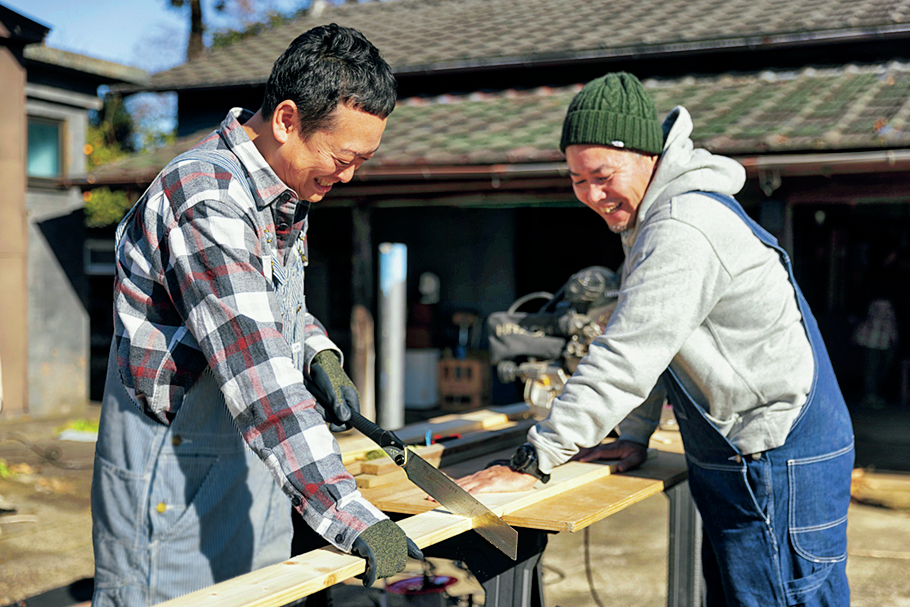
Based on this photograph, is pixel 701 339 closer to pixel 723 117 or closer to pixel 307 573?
pixel 307 573

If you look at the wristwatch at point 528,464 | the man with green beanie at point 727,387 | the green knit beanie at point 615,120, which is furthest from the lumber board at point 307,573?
the green knit beanie at point 615,120

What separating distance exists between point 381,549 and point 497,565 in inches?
23.3

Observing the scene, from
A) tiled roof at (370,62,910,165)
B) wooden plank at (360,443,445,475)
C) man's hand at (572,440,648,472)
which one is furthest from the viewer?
tiled roof at (370,62,910,165)

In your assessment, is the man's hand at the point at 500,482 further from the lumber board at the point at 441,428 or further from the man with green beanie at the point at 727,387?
the lumber board at the point at 441,428

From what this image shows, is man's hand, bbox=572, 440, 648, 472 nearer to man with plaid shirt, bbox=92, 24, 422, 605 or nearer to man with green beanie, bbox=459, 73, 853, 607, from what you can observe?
man with green beanie, bbox=459, 73, 853, 607

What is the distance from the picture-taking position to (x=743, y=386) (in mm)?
2104

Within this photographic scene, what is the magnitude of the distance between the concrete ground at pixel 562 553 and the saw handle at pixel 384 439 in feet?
4.28

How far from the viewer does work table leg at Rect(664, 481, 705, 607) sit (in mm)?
3092

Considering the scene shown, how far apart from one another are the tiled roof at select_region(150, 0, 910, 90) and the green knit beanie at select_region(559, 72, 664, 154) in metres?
7.30

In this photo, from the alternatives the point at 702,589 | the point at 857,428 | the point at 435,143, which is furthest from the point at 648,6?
the point at 702,589

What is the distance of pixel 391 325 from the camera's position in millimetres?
8594

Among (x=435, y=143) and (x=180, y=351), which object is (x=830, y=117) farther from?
(x=180, y=351)

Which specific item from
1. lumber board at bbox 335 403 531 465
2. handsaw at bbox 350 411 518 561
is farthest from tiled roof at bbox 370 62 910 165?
handsaw at bbox 350 411 518 561

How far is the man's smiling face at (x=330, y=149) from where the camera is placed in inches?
70.5
